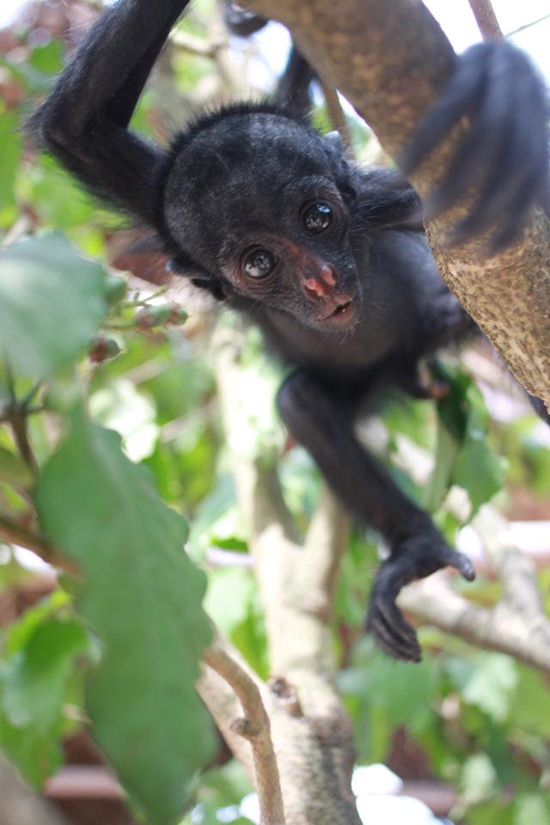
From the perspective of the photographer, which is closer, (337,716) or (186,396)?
(337,716)

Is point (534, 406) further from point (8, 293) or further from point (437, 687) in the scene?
point (8, 293)

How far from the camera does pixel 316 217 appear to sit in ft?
6.45

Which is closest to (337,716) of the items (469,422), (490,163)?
Result: (469,422)

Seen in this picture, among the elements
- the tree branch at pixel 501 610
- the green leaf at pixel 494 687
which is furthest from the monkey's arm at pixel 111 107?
the green leaf at pixel 494 687

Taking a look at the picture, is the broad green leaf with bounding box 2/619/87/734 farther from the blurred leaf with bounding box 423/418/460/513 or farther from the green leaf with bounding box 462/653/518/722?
the green leaf with bounding box 462/653/518/722

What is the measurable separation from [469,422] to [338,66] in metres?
1.41

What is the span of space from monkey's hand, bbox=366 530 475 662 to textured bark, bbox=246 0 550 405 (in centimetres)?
107

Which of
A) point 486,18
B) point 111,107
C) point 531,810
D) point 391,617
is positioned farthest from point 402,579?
point 486,18

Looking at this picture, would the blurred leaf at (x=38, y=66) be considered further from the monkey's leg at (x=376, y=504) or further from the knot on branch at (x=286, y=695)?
the knot on branch at (x=286, y=695)

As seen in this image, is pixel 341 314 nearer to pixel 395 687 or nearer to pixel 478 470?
pixel 478 470

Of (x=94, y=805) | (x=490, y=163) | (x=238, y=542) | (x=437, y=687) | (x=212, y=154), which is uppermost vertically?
(x=490, y=163)

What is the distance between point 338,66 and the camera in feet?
3.11

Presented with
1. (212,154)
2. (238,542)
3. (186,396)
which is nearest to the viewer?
(212,154)

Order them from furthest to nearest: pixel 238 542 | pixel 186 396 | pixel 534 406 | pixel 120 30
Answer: pixel 186 396 < pixel 238 542 < pixel 534 406 < pixel 120 30
